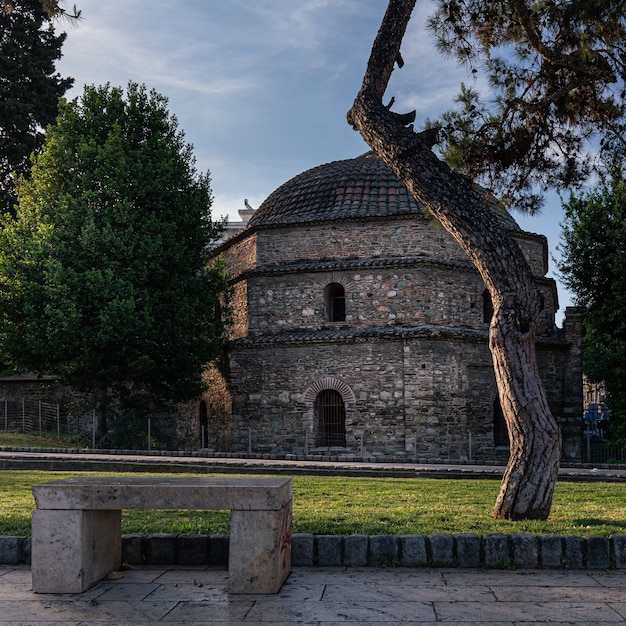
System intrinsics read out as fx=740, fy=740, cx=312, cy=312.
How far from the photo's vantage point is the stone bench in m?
5.25

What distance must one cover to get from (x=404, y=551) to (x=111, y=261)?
51.9ft

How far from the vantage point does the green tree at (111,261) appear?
19641 millimetres

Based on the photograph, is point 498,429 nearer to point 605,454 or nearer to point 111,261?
point 605,454

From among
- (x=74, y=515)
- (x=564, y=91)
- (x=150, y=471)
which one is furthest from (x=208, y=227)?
(x=74, y=515)

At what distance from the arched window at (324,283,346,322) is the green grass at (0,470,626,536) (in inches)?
394

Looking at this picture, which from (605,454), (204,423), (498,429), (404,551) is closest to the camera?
(404,551)

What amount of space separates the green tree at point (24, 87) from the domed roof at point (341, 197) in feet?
31.4

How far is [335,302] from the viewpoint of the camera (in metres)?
22.2

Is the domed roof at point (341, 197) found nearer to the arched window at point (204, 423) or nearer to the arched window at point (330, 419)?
the arched window at point (330, 419)

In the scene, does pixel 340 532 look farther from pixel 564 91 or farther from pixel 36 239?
pixel 36 239

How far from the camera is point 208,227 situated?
22531 millimetres

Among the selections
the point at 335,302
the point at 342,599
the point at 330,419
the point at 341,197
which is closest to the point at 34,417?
the point at 330,419

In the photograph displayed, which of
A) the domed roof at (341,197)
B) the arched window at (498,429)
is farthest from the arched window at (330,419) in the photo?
the domed roof at (341,197)

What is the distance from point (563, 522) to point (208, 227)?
16.9 meters
